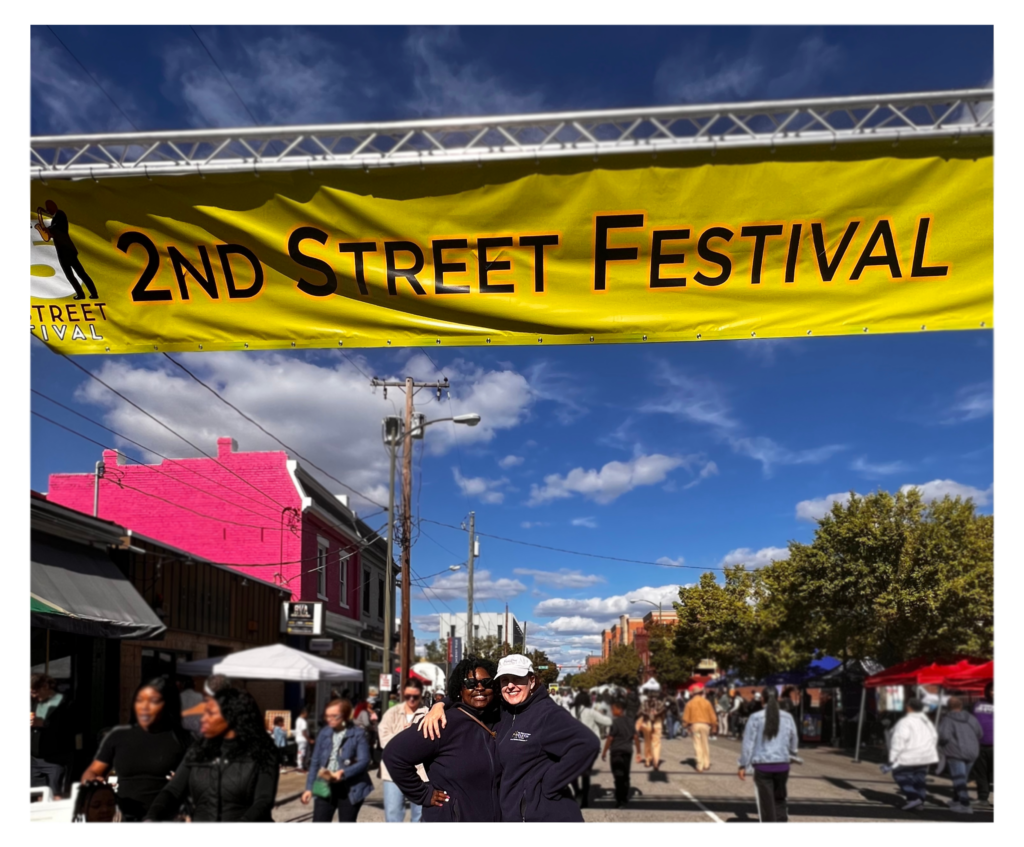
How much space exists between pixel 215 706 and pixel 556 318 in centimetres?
262

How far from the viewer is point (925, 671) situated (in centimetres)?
479

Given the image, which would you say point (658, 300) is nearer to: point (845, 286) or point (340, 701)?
point (845, 286)

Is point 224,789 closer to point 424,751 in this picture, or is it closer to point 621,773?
point 424,751

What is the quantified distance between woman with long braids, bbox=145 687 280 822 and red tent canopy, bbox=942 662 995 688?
3806mm

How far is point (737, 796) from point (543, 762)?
213 inches

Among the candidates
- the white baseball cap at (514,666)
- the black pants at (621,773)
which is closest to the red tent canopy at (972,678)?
the white baseball cap at (514,666)

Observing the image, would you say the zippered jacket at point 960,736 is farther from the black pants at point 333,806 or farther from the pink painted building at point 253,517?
the black pants at point 333,806

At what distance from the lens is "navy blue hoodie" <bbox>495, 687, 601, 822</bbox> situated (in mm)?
4379

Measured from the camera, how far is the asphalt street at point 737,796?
543 centimetres

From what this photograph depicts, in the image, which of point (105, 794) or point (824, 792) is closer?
point (105, 794)

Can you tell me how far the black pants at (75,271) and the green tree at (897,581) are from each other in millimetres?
4405

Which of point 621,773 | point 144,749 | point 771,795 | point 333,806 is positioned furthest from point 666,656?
point 621,773

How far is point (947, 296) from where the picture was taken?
3906 mm

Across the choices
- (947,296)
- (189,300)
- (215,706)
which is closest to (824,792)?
(947,296)
